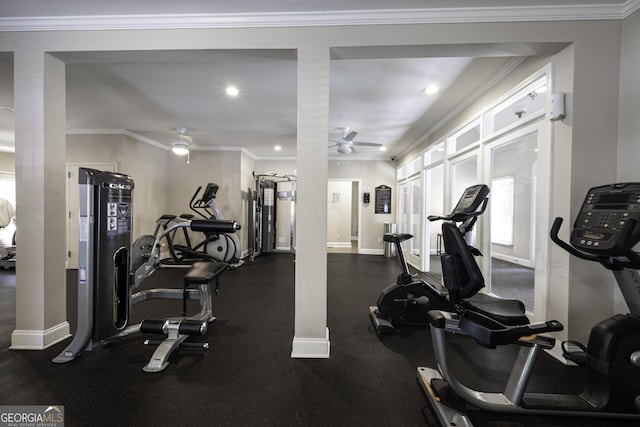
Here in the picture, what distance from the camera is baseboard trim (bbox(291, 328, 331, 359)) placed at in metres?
1.99

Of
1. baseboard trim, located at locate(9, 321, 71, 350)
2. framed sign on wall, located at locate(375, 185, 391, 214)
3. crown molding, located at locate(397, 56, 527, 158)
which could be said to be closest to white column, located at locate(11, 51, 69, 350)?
baseboard trim, located at locate(9, 321, 71, 350)

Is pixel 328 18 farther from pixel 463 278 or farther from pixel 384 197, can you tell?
pixel 384 197

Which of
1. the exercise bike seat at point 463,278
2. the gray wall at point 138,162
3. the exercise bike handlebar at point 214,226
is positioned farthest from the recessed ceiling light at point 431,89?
the gray wall at point 138,162

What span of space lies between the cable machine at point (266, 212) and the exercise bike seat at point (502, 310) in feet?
16.1

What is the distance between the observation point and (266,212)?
6.46 meters

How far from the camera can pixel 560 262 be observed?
1.99 m

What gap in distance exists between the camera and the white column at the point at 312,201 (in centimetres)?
198

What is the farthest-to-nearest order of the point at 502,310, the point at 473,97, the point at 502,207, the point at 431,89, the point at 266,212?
1. the point at 266,212
2. the point at 502,207
3. the point at 473,97
4. the point at 431,89
5. the point at 502,310

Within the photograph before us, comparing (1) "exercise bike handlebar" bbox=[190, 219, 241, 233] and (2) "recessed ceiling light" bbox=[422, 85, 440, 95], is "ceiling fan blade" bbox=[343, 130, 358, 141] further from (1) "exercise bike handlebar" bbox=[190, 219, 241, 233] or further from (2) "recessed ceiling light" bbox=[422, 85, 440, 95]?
(1) "exercise bike handlebar" bbox=[190, 219, 241, 233]

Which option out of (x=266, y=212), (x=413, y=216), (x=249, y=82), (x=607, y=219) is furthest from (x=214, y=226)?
(x=413, y=216)

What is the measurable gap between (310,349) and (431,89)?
3191 millimetres

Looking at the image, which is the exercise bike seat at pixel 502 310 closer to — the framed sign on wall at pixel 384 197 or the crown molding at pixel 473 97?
the crown molding at pixel 473 97

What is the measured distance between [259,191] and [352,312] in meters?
4.15

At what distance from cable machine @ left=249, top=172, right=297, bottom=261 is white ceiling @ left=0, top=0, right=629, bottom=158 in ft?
4.13
